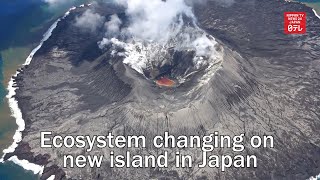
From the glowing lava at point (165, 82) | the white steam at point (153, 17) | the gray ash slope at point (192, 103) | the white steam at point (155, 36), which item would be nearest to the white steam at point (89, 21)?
the white steam at point (155, 36)

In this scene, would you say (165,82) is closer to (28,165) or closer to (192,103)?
(192,103)

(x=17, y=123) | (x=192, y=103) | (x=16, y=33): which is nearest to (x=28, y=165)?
(x=17, y=123)

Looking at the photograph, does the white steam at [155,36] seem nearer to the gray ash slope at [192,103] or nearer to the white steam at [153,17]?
the white steam at [153,17]

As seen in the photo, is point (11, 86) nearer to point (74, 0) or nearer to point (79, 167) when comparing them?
point (79, 167)

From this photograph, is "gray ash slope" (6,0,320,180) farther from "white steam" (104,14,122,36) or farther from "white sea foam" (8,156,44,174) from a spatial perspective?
"white steam" (104,14,122,36)

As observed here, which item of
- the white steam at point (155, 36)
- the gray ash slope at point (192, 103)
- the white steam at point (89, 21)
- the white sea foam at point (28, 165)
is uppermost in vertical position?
the white steam at point (89, 21)

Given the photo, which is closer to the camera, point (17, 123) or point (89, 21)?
point (17, 123)
